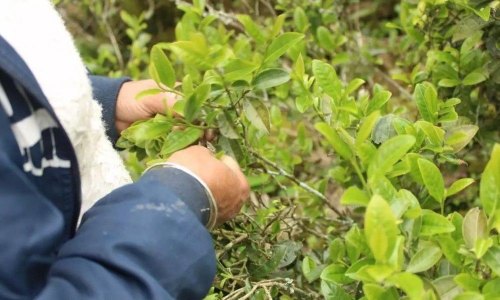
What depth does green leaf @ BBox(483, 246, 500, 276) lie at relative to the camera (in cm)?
97

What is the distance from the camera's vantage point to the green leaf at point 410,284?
2.94 feet

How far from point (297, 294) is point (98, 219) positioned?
1.81ft

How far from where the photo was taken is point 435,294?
0.99 metres

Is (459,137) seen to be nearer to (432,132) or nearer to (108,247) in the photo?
(432,132)

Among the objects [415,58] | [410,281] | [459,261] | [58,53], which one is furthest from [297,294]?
[415,58]

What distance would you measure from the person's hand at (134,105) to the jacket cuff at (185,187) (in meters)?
0.31

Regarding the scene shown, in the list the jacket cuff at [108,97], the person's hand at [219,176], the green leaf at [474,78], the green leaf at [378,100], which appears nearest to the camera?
the person's hand at [219,176]

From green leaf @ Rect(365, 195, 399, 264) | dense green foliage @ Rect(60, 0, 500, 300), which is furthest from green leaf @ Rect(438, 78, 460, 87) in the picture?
green leaf @ Rect(365, 195, 399, 264)

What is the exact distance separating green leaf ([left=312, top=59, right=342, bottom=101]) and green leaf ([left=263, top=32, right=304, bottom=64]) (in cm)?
7

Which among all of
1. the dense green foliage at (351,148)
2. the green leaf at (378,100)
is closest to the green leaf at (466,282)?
the dense green foliage at (351,148)

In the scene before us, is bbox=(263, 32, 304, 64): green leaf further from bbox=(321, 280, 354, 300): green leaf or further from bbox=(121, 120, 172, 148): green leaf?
bbox=(321, 280, 354, 300): green leaf

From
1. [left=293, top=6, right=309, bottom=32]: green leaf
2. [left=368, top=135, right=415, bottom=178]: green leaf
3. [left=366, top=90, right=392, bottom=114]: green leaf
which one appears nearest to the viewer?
[left=368, top=135, right=415, bottom=178]: green leaf

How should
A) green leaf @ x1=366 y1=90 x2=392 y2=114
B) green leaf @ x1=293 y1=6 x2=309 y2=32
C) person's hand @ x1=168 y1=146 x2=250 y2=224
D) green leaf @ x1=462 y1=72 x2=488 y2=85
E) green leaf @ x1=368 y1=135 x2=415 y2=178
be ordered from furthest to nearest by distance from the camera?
green leaf @ x1=293 y1=6 x2=309 y2=32 → green leaf @ x1=462 y1=72 x2=488 y2=85 → green leaf @ x1=366 y1=90 x2=392 y2=114 → person's hand @ x1=168 y1=146 x2=250 y2=224 → green leaf @ x1=368 y1=135 x2=415 y2=178

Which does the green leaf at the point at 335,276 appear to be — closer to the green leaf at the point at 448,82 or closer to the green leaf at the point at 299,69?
the green leaf at the point at 299,69
